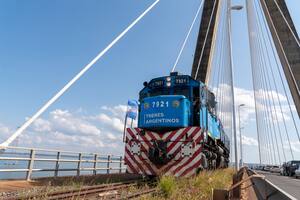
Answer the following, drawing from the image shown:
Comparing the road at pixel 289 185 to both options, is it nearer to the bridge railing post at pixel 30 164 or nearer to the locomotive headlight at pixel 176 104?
the locomotive headlight at pixel 176 104

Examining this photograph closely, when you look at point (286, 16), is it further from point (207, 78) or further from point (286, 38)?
point (207, 78)

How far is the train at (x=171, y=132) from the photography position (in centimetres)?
967

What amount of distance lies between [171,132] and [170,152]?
68cm

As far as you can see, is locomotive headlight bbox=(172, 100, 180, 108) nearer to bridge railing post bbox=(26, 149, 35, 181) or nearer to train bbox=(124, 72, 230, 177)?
train bbox=(124, 72, 230, 177)

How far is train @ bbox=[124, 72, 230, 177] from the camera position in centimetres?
967

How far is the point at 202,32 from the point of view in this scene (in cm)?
2152

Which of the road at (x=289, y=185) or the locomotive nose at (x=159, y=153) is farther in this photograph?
the road at (x=289, y=185)

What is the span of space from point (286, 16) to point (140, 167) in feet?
45.3

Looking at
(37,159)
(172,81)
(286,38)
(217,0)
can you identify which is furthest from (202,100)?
(217,0)

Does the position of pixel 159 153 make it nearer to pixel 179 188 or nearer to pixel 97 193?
pixel 179 188

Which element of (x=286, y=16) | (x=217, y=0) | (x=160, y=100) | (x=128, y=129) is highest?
(x=217, y=0)

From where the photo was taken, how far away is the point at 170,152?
9852 millimetres

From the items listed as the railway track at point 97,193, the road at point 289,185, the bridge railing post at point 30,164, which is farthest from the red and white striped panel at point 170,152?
the road at point 289,185

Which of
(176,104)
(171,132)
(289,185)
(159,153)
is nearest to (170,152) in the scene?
(159,153)
